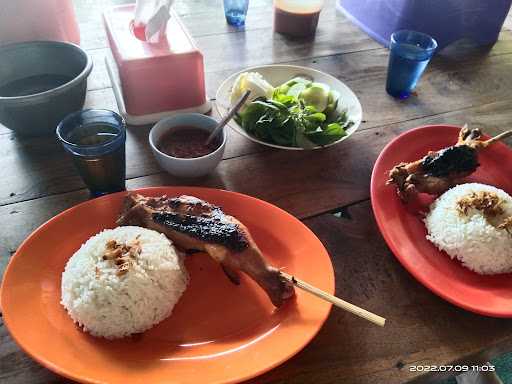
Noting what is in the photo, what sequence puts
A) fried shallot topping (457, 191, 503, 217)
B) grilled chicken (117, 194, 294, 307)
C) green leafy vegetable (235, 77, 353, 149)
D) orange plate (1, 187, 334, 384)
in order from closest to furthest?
orange plate (1, 187, 334, 384)
grilled chicken (117, 194, 294, 307)
fried shallot topping (457, 191, 503, 217)
green leafy vegetable (235, 77, 353, 149)

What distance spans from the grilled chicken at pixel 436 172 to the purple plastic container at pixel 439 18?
2.69 ft

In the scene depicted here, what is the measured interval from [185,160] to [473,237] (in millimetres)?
729

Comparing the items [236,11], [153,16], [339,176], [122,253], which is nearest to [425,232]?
[339,176]

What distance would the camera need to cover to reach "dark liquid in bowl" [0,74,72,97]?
49.2 inches

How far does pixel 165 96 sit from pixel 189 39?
0.64ft

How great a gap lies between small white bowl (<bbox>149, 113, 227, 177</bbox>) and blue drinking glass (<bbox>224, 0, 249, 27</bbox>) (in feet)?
2.92

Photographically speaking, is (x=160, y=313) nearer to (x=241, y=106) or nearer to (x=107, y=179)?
(x=107, y=179)

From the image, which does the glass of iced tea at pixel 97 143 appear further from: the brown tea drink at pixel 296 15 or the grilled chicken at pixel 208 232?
the brown tea drink at pixel 296 15

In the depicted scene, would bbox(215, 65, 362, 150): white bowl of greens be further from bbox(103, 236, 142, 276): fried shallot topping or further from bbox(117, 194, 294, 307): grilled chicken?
bbox(103, 236, 142, 276): fried shallot topping

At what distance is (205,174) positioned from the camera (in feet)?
3.97

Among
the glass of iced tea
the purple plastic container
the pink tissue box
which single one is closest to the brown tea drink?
the purple plastic container

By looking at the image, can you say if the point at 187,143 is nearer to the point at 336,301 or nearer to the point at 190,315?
the point at 190,315

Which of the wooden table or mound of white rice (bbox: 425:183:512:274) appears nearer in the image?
the wooden table

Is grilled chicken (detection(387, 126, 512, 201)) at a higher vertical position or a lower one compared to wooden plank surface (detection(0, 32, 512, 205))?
higher
